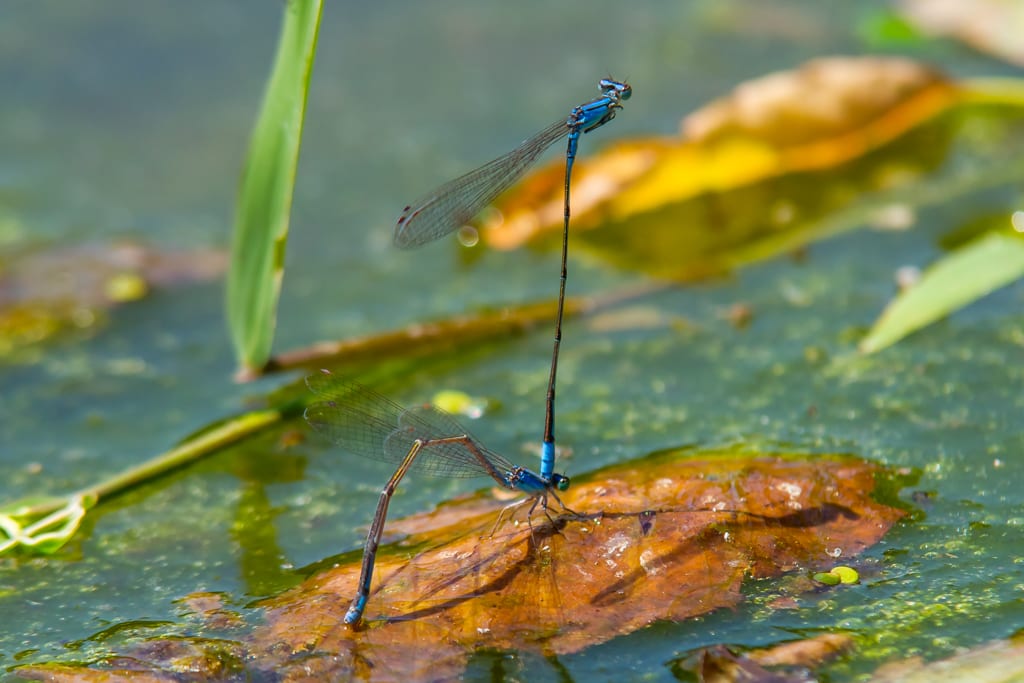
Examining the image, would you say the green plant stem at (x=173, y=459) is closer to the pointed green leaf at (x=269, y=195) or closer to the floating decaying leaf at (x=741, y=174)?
the pointed green leaf at (x=269, y=195)

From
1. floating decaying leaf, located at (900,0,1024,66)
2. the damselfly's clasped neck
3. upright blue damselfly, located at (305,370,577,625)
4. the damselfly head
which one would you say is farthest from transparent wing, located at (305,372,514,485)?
floating decaying leaf, located at (900,0,1024,66)

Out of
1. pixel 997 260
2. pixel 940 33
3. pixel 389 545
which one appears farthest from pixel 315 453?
pixel 940 33

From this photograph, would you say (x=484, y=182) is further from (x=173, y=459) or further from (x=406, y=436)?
(x=173, y=459)

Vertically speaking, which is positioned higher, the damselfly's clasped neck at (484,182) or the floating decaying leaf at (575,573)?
the damselfly's clasped neck at (484,182)

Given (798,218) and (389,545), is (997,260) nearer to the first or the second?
(798,218)

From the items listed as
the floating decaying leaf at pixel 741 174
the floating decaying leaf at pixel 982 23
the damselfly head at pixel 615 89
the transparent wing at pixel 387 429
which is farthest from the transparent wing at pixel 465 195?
the floating decaying leaf at pixel 982 23

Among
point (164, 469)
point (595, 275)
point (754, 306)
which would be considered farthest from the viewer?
point (595, 275)
